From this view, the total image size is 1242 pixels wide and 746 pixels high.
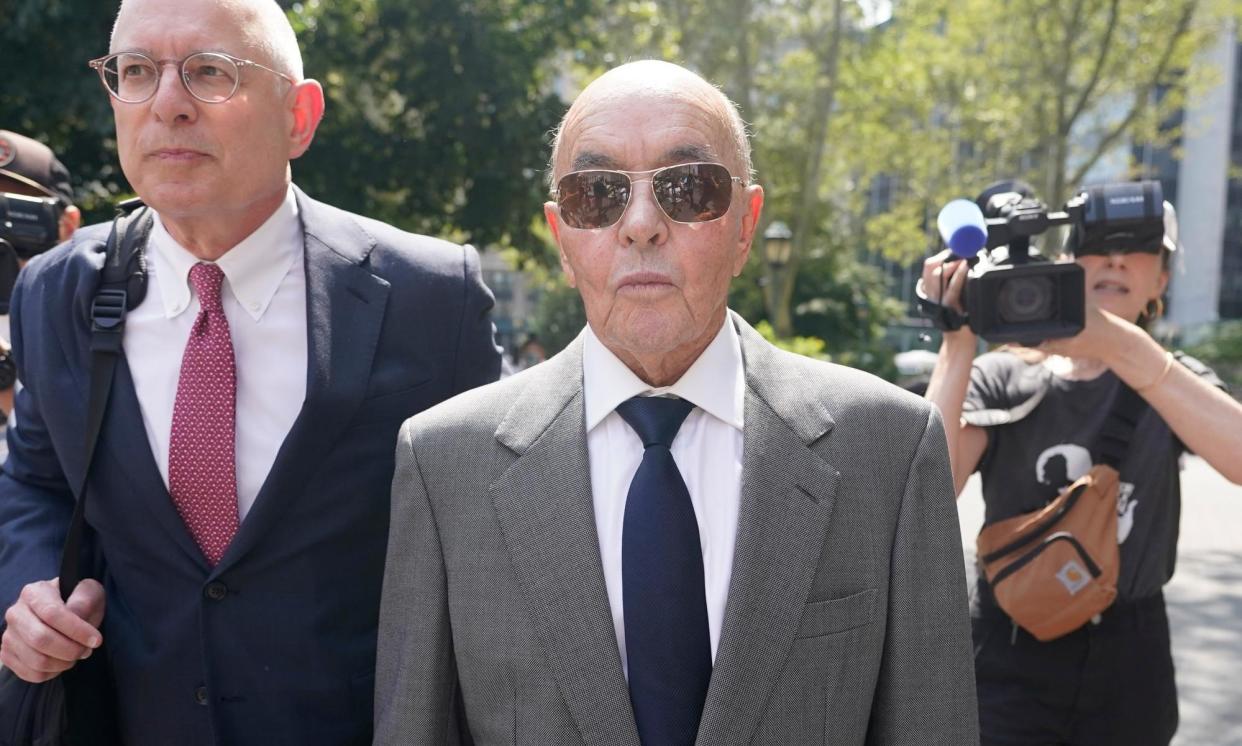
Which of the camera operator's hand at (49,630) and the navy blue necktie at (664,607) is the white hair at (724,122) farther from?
the camera operator's hand at (49,630)

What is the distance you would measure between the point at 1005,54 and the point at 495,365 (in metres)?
24.3

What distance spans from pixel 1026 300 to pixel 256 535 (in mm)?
1872

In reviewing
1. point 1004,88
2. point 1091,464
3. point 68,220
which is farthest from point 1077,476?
point 1004,88

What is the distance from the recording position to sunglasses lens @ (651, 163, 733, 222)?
1.85 metres

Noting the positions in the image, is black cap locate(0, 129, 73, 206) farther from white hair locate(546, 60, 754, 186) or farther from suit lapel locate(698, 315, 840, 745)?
suit lapel locate(698, 315, 840, 745)

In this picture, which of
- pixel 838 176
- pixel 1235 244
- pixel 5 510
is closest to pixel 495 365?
pixel 5 510

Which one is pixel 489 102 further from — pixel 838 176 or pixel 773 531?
pixel 838 176

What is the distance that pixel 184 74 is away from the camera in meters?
2.19

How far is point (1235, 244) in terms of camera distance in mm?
44062

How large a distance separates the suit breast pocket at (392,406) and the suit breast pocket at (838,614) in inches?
37.7

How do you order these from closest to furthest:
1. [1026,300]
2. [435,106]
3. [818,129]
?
[1026,300], [435,106], [818,129]

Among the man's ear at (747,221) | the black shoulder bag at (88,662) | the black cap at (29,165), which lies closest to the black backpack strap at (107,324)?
the black shoulder bag at (88,662)

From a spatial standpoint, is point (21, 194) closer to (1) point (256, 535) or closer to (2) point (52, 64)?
(1) point (256, 535)

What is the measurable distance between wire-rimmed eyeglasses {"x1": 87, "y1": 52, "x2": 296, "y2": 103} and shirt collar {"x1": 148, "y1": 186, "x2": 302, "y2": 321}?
0.30m
